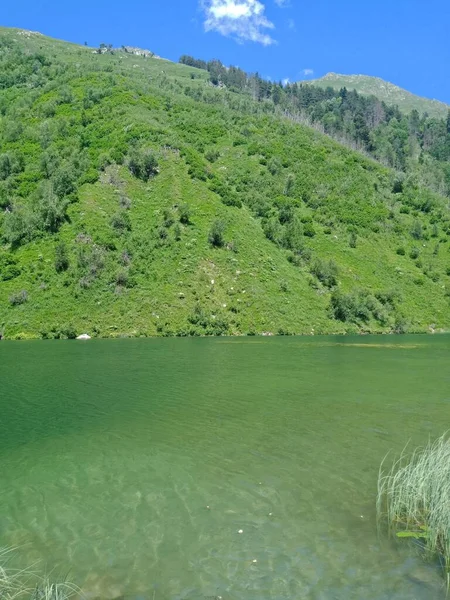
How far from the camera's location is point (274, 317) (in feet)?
254

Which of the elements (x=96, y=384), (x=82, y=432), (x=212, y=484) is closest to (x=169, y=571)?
(x=212, y=484)

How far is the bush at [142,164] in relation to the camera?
98812 mm

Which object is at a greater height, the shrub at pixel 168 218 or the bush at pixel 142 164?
the bush at pixel 142 164

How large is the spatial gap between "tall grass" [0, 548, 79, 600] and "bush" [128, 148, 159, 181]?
94309mm

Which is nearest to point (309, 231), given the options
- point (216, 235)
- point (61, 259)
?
point (216, 235)

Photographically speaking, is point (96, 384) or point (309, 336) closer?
point (96, 384)

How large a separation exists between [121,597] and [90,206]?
85.5 metres

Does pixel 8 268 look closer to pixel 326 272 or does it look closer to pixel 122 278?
pixel 122 278

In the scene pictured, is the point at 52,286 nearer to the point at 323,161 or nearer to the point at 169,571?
the point at 169,571

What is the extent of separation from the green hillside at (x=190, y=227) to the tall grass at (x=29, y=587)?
60.2 meters

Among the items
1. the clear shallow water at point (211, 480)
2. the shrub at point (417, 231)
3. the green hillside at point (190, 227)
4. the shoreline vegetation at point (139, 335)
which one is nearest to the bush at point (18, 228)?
the green hillside at point (190, 227)

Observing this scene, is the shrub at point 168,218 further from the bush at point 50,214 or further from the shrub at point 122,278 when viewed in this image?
the bush at point 50,214

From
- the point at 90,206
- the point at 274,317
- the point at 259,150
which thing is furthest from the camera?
the point at 259,150

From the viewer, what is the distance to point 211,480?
53.4ft
